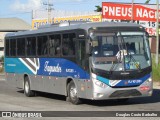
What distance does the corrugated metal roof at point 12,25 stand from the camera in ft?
331

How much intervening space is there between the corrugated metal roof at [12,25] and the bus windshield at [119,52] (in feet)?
280

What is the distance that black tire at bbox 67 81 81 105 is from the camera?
54.7 feet

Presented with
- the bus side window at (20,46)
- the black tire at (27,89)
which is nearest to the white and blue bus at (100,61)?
the black tire at (27,89)

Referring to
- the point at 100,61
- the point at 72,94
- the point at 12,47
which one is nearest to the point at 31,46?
the point at 12,47

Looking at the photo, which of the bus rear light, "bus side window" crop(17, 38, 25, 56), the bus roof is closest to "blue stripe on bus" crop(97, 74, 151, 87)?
the bus rear light

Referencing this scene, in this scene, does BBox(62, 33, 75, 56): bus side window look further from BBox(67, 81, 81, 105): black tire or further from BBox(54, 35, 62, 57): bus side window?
BBox(67, 81, 81, 105): black tire

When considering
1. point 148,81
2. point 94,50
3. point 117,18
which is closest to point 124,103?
point 148,81

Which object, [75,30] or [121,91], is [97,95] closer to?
[121,91]

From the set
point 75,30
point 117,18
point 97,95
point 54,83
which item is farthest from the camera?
point 117,18

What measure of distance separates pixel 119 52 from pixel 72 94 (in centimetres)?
248

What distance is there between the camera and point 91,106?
16109 millimetres

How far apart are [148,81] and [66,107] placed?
2.95 meters

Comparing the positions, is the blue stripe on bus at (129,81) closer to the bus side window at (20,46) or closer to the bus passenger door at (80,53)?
the bus passenger door at (80,53)

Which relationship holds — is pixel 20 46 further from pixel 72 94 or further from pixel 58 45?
pixel 72 94
